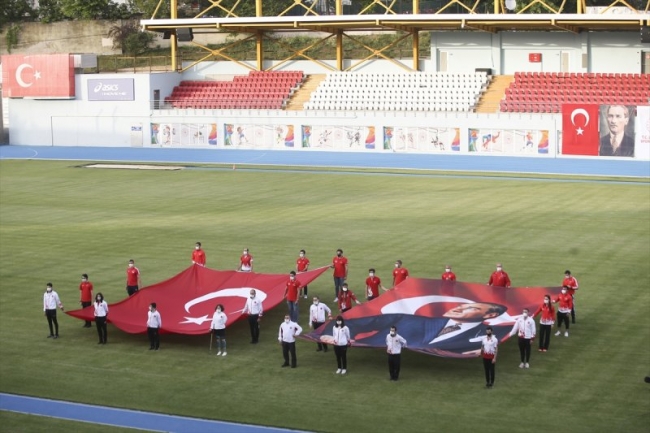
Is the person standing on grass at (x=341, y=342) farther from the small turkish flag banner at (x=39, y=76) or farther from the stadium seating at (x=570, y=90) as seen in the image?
the small turkish flag banner at (x=39, y=76)

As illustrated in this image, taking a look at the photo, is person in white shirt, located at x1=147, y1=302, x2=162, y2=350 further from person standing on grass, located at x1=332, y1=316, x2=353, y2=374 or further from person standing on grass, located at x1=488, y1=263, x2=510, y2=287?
person standing on grass, located at x1=488, y1=263, x2=510, y2=287

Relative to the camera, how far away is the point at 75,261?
3294 centimetres

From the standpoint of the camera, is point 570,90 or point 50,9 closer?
point 570,90

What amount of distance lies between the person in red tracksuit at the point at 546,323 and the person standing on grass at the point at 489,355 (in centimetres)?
226

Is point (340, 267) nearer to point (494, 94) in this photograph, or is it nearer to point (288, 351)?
point (288, 351)

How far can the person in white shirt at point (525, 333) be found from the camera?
21312 millimetres

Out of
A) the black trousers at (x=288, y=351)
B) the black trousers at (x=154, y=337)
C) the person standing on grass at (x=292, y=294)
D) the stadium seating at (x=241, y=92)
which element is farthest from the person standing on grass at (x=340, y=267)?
the stadium seating at (x=241, y=92)

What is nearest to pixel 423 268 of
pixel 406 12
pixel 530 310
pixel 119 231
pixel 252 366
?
pixel 530 310

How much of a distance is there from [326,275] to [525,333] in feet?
33.8

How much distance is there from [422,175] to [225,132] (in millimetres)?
17676

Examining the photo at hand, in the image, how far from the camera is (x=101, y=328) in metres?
24.0

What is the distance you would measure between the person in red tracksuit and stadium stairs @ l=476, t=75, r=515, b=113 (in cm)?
4171

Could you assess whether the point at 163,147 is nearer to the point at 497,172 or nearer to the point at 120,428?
the point at 497,172

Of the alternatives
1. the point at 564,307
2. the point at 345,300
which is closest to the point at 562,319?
the point at 564,307
